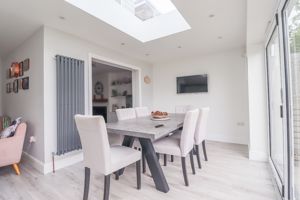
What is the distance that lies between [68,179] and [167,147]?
1.44 m

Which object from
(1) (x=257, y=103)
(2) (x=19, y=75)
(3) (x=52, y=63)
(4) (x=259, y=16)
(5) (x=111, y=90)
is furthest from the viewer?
(5) (x=111, y=90)

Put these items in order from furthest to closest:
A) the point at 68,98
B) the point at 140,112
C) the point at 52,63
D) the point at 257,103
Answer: the point at 140,112 < the point at 257,103 < the point at 68,98 < the point at 52,63

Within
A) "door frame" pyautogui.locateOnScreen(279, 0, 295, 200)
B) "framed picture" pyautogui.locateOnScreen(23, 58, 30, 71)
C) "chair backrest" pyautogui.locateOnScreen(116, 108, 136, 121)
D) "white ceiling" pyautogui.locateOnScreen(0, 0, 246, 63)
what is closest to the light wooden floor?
"door frame" pyautogui.locateOnScreen(279, 0, 295, 200)

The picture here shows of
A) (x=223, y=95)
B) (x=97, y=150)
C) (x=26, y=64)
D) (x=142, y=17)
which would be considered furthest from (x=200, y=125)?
(x=26, y=64)

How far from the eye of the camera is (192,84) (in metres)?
4.39

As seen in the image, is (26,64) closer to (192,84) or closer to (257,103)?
(192,84)

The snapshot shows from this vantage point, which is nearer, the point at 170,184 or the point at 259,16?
the point at 259,16

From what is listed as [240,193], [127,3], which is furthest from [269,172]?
[127,3]

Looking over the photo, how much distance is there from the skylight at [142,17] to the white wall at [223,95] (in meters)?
1.71

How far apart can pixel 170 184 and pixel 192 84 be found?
294 centimetres

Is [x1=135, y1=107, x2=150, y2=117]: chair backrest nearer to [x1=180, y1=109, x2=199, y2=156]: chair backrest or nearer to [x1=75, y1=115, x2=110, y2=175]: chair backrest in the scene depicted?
[x1=180, y1=109, x2=199, y2=156]: chair backrest

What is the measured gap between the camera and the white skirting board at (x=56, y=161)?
2.45 metres

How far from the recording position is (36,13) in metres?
2.16

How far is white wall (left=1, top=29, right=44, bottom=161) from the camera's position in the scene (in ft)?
8.25
